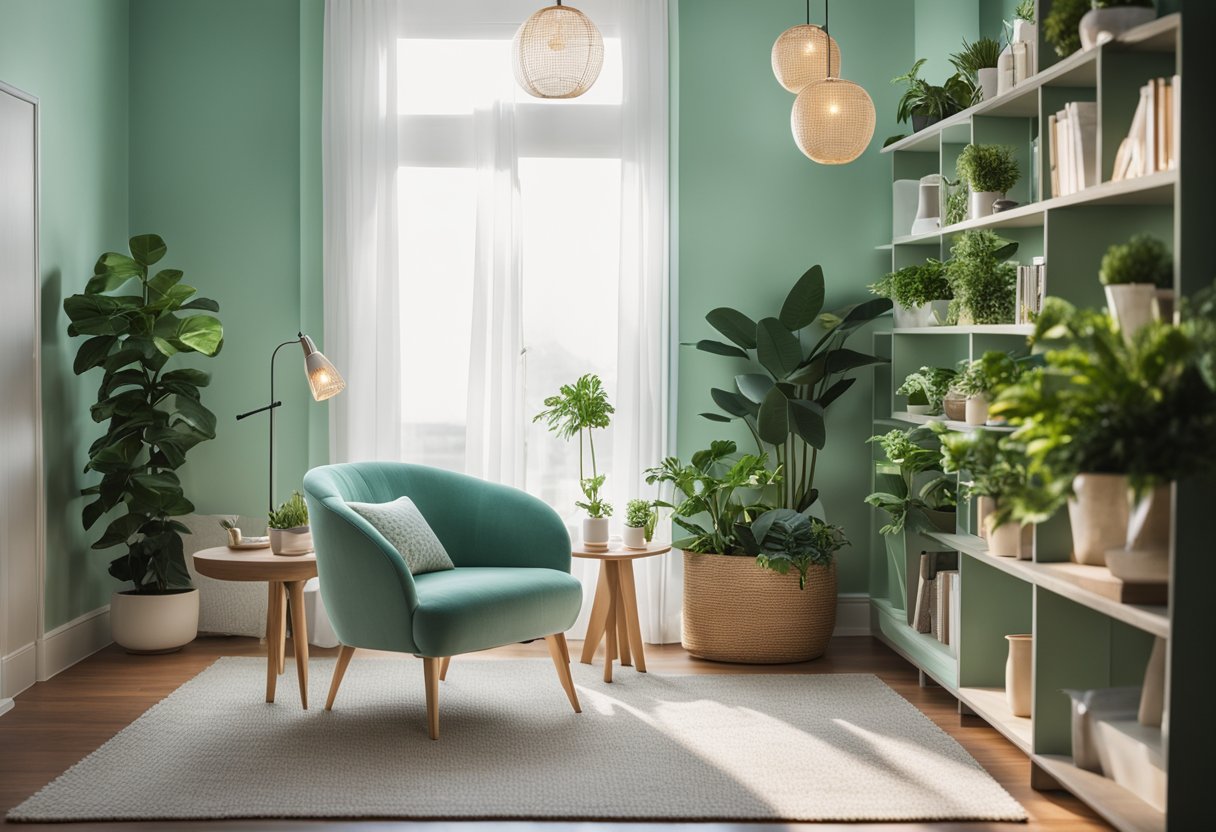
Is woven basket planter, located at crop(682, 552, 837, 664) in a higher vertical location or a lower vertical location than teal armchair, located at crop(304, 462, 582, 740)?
lower

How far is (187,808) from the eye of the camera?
296cm

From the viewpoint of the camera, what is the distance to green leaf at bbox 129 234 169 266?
4605 millimetres

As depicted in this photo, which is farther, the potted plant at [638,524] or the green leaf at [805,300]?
the green leaf at [805,300]

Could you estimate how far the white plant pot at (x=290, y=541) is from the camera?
397cm

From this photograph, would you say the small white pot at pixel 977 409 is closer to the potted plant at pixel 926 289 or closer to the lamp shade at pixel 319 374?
the potted plant at pixel 926 289

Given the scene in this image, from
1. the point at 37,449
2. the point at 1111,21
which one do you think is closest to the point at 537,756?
the point at 37,449

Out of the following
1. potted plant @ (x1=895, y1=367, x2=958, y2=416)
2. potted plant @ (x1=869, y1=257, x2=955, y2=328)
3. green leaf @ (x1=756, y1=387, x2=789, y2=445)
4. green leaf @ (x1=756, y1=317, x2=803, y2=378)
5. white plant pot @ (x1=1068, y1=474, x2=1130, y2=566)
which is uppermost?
potted plant @ (x1=869, y1=257, x2=955, y2=328)

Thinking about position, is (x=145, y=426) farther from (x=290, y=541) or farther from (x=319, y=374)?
(x=290, y=541)

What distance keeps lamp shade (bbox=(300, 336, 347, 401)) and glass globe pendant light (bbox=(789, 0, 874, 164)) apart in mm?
1977

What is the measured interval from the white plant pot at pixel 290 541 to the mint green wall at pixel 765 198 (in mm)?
1825

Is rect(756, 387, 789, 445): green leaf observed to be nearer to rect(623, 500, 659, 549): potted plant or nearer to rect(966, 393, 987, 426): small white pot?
rect(623, 500, 659, 549): potted plant

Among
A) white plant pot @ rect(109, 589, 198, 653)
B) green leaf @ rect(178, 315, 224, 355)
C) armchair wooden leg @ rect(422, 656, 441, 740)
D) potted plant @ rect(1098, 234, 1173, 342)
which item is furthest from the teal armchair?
potted plant @ rect(1098, 234, 1173, 342)

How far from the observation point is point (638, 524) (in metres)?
4.47

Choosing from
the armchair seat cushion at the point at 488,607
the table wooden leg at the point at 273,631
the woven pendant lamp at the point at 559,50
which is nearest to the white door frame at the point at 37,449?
the table wooden leg at the point at 273,631
